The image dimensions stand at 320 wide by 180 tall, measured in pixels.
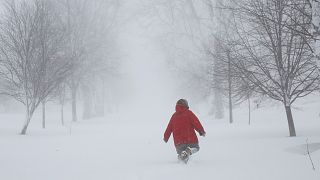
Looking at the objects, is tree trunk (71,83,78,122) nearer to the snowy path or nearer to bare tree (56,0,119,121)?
bare tree (56,0,119,121)

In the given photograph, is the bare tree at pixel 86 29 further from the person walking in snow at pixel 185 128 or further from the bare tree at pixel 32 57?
the person walking in snow at pixel 185 128

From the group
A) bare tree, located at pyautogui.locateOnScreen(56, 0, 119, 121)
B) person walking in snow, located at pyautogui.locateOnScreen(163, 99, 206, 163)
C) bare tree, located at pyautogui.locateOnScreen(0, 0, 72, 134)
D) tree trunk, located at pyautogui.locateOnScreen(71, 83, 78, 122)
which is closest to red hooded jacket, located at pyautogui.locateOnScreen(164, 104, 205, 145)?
person walking in snow, located at pyautogui.locateOnScreen(163, 99, 206, 163)

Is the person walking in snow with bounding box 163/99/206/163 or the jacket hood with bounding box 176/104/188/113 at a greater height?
the jacket hood with bounding box 176/104/188/113

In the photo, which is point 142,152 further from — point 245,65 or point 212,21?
point 212,21

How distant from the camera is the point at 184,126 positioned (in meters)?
10.5

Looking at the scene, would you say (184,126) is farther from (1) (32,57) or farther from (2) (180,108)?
(1) (32,57)

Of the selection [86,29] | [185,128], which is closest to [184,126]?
[185,128]

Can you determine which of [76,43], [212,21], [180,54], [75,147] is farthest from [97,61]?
[75,147]

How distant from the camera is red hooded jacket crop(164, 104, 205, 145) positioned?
1045 centimetres

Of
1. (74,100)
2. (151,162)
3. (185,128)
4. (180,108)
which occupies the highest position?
(180,108)

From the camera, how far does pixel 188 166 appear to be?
9727mm

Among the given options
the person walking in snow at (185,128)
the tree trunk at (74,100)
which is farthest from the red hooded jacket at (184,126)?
the tree trunk at (74,100)

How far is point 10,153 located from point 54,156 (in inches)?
64.7

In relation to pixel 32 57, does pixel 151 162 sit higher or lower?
lower
